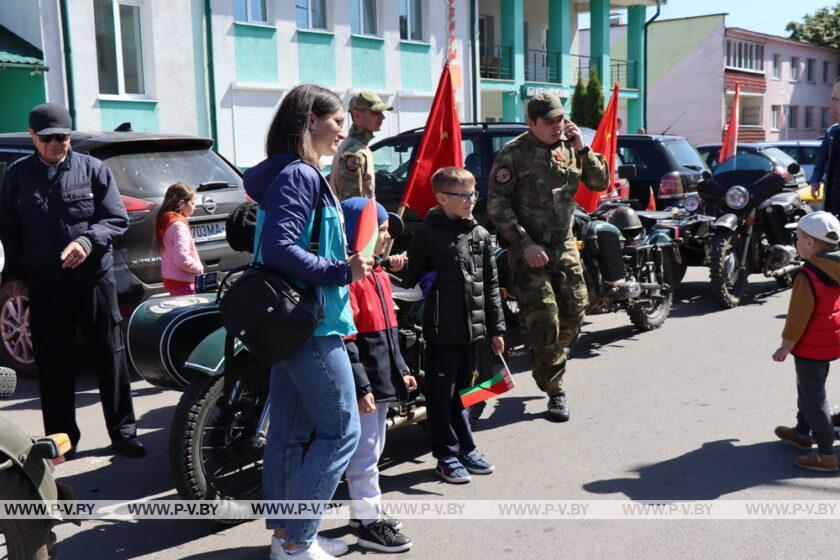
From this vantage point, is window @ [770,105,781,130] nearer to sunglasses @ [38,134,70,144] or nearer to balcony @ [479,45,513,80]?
balcony @ [479,45,513,80]

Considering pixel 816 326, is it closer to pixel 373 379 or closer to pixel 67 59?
pixel 373 379

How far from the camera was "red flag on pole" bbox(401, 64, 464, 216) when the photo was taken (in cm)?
683

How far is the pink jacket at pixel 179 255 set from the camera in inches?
255

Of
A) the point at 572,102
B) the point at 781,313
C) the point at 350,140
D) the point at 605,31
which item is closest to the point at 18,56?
the point at 350,140

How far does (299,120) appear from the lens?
11.1 ft

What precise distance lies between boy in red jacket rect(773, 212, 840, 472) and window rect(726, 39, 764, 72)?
46.8 metres

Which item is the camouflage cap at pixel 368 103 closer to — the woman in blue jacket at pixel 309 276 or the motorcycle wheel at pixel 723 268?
the woman in blue jacket at pixel 309 276

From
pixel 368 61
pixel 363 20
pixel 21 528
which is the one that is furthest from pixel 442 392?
pixel 363 20

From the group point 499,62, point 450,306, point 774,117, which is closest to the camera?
point 450,306

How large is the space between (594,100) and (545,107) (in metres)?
24.4

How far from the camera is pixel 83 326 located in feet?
16.9

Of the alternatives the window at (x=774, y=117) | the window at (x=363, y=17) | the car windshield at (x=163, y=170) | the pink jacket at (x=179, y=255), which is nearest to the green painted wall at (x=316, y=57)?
the window at (x=363, y=17)

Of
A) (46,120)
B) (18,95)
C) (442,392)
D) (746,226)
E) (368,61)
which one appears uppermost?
(368,61)

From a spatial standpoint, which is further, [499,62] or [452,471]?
[499,62]
